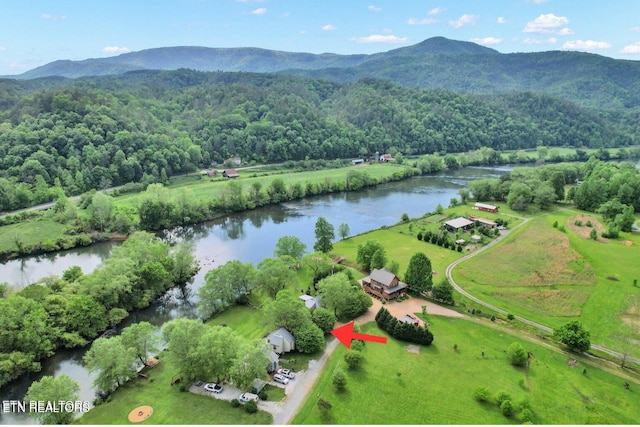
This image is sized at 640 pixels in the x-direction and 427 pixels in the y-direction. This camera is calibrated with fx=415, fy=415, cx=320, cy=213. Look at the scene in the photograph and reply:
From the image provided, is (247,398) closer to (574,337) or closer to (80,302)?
(80,302)

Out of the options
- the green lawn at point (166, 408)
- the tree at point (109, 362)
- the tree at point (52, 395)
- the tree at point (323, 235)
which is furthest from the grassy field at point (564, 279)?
the tree at point (52, 395)

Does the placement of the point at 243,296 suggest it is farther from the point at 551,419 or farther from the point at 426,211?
the point at 426,211

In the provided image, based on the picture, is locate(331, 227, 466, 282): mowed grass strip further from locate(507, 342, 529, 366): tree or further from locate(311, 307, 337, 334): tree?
locate(507, 342, 529, 366): tree

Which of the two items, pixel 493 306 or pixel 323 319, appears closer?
pixel 323 319

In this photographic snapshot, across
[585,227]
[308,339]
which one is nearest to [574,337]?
[308,339]

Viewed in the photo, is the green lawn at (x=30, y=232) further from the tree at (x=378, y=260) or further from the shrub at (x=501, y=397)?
the shrub at (x=501, y=397)

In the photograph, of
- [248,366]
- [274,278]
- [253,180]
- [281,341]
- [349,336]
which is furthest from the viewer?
[253,180]

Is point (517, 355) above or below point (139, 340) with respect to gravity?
below
